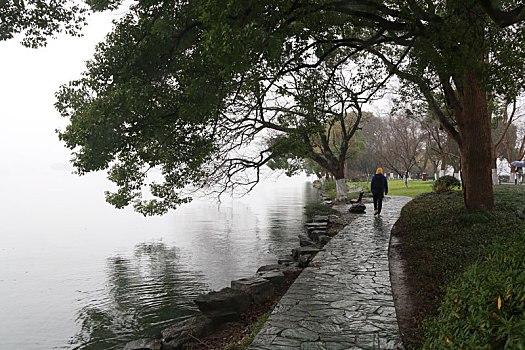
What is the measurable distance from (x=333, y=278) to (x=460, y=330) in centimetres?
413

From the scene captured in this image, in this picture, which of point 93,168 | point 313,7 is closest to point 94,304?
point 93,168

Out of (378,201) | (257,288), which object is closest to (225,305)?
(257,288)

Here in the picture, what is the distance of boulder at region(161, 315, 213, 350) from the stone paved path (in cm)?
172

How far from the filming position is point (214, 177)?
18.8m

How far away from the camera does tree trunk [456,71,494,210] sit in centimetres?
1150

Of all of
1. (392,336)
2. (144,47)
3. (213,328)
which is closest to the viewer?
(392,336)

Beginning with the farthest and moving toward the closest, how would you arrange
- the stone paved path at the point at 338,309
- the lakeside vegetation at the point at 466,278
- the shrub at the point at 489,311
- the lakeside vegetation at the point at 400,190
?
the lakeside vegetation at the point at 400,190
the stone paved path at the point at 338,309
the lakeside vegetation at the point at 466,278
the shrub at the point at 489,311

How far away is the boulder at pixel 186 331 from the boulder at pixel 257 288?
3.52 ft

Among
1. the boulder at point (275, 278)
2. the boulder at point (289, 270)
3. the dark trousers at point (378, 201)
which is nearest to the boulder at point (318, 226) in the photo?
the dark trousers at point (378, 201)

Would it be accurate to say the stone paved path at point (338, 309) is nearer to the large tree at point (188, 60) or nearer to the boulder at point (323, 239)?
the boulder at point (323, 239)

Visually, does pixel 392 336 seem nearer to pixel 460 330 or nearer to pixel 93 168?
pixel 460 330

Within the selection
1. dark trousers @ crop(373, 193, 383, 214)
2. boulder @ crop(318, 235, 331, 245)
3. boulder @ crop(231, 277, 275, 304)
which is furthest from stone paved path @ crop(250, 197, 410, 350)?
dark trousers @ crop(373, 193, 383, 214)

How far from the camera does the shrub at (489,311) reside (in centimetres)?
263

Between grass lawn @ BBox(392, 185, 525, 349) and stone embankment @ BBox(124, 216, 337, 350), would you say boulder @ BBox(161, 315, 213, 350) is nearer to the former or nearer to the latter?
stone embankment @ BBox(124, 216, 337, 350)
